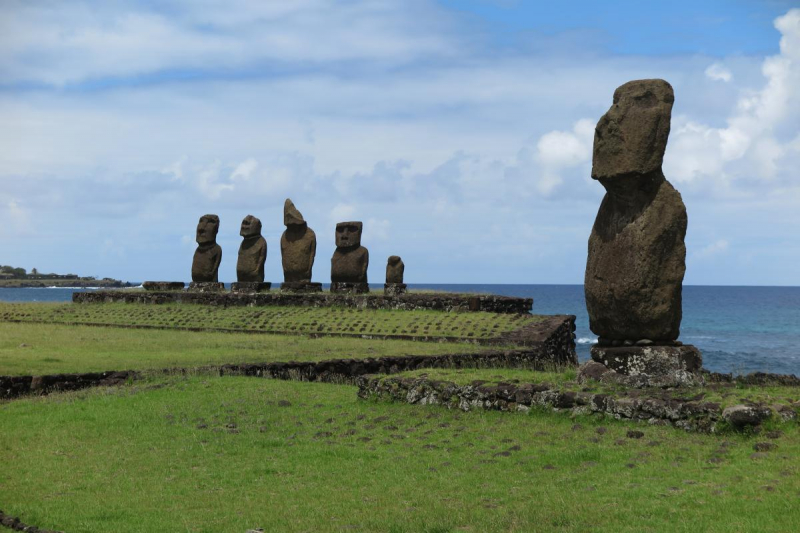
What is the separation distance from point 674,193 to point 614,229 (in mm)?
1063

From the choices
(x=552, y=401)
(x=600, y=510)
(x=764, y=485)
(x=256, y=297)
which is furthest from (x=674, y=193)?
(x=256, y=297)

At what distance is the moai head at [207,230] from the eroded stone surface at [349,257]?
23.7 ft

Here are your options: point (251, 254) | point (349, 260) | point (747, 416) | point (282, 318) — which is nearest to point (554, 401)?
point (747, 416)

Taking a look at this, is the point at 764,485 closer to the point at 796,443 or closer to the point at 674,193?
the point at 796,443

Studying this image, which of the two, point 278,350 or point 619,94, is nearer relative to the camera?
point 619,94

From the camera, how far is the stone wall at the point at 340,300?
107 ft

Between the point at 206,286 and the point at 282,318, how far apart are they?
9327 mm

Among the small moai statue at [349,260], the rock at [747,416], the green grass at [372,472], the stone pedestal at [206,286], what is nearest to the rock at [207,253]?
the stone pedestal at [206,286]

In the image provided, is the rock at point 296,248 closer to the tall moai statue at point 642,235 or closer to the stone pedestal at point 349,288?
the stone pedestal at point 349,288

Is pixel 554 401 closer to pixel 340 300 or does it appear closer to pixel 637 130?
pixel 637 130

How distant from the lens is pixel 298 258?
3991cm

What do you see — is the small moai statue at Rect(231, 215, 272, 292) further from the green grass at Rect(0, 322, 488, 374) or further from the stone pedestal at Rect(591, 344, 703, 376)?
the stone pedestal at Rect(591, 344, 703, 376)

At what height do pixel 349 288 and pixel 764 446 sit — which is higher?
pixel 349 288

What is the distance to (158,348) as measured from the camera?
24844mm
